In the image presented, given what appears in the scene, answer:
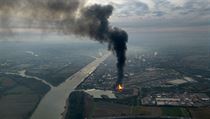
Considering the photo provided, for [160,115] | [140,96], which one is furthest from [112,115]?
[140,96]

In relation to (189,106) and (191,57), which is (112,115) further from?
(191,57)

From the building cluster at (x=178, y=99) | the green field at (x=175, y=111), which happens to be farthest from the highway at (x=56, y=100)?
the green field at (x=175, y=111)

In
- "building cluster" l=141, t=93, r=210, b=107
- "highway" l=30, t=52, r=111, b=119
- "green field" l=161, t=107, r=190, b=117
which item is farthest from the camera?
"building cluster" l=141, t=93, r=210, b=107

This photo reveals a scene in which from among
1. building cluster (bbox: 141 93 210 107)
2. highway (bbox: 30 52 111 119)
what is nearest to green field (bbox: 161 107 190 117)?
building cluster (bbox: 141 93 210 107)

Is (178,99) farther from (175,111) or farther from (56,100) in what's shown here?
(56,100)

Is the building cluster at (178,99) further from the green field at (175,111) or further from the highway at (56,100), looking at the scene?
the highway at (56,100)

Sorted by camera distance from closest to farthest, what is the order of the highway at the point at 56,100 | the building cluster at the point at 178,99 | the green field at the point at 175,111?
1. the highway at the point at 56,100
2. the green field at the point at 175,111
3. the building cluster at the point at 178,99

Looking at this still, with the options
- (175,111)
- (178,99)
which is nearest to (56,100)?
(175,111)

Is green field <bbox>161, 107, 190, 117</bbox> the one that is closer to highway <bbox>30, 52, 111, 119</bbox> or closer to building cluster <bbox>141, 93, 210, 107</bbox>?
building cluster <bbox>141, 93, 210, 107</bbox>

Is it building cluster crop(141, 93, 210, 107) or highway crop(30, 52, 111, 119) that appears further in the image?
building cluster crop(141, 93, 210, 107)
